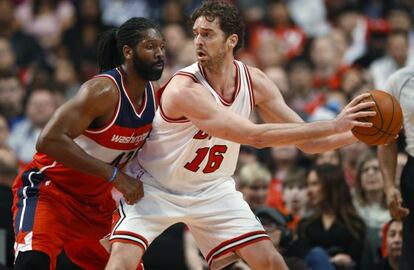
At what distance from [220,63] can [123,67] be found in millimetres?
682

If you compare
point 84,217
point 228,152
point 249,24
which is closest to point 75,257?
point 84,217

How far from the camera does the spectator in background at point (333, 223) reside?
28.1ft

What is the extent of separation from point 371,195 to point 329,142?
2792 millimetres

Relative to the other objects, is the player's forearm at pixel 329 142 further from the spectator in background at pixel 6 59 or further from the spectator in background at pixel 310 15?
the spectator in background at pixel 310 15

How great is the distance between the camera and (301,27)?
49.6 ft

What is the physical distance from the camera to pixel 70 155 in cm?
632

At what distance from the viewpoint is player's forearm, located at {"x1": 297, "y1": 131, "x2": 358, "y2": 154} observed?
6496mm

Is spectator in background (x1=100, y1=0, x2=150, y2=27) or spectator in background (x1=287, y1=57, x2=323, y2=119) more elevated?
spectator in background (x1=100, y1=0, x2=150, y2=27)

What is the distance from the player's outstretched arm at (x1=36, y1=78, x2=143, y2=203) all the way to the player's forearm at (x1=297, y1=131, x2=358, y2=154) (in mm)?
1262

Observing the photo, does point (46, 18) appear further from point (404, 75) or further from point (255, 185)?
point (404, 75)

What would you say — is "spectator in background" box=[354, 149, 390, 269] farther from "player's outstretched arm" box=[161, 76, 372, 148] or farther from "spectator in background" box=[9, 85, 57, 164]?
"spectator in background" box=[9, 85, 57, 164]

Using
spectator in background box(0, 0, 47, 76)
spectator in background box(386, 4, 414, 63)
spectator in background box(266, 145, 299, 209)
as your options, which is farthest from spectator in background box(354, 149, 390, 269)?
spectator in background box(0, 0, 47, 76)

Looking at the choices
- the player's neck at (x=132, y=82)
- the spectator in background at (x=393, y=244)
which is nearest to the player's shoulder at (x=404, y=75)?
the spectator in background at (x=393, y=244)

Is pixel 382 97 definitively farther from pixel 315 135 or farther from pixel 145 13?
pixel 145 13
